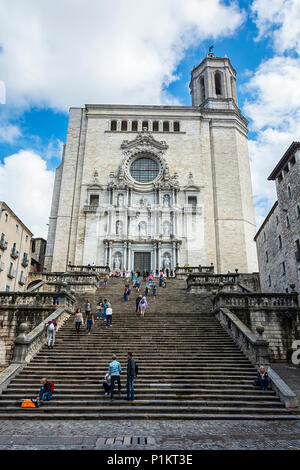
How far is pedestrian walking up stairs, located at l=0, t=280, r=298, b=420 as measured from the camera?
30.2 feet

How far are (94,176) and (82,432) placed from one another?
32.7 metres

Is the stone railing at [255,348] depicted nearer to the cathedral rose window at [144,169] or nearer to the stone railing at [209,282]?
the stone railing at [209,282]

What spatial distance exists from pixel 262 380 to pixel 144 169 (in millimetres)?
31823

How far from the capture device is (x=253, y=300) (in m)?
17.1

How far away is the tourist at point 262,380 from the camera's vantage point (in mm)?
10398

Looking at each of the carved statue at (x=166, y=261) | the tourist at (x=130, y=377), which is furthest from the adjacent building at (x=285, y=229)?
the tourist at (x=130, y=377)

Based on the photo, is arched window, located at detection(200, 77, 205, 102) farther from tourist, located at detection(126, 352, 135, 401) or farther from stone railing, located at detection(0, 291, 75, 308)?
tourist, located at detection(126, 352, 135, 401)

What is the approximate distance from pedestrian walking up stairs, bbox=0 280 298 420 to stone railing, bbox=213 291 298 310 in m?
1.16

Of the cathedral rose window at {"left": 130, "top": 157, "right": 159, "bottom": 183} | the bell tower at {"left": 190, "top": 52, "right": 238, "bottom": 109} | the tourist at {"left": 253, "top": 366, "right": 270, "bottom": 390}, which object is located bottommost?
the tourist at {"left": 253, "top": 366, "right": 270, "bottom": 390}

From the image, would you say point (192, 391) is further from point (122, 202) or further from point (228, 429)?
point (122, 202)

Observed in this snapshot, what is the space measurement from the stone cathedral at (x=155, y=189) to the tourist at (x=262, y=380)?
23.6 meters

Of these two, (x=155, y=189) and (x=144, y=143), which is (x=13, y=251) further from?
(x=144, y=143)

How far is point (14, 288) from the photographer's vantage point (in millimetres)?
34000

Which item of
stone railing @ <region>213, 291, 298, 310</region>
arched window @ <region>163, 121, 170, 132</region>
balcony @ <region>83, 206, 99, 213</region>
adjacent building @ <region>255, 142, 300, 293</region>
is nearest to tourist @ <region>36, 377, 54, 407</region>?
stone railing @ <region>213, 291, 298, 310</region>
